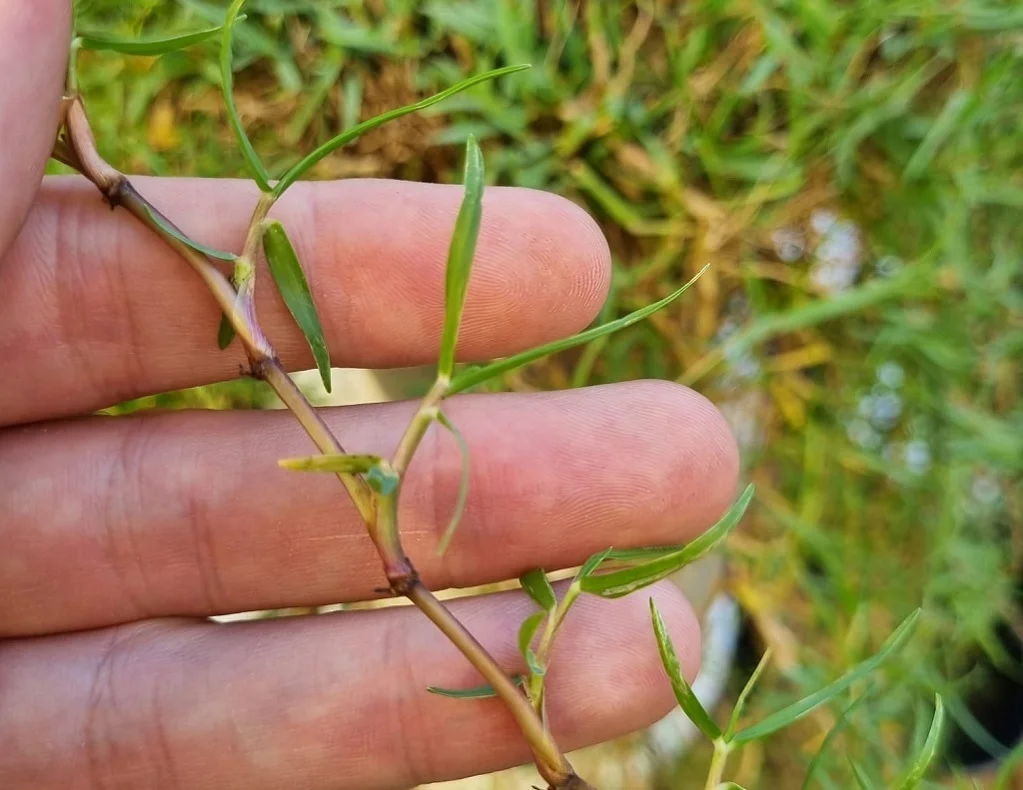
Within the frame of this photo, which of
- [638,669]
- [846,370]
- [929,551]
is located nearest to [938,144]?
[846,370]

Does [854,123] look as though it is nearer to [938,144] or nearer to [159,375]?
[938,144]

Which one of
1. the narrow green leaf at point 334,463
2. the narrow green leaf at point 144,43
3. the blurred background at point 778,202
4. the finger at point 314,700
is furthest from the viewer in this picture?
the blurred background at point 778,202

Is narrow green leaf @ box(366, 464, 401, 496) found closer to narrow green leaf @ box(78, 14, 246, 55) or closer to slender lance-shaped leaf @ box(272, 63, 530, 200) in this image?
slender lance-shaped leaf @ box(272, 63, 530, 200)

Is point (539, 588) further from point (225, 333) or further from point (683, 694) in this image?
point (225, 333)

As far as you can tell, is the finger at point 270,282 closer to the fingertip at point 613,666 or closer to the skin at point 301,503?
the skin at point 301,503

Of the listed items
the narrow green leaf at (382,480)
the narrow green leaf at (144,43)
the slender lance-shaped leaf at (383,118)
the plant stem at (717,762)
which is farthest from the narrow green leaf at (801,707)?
the narrow green leaf at (144,43)

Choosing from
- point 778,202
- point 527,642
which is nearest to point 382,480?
point 527,642
